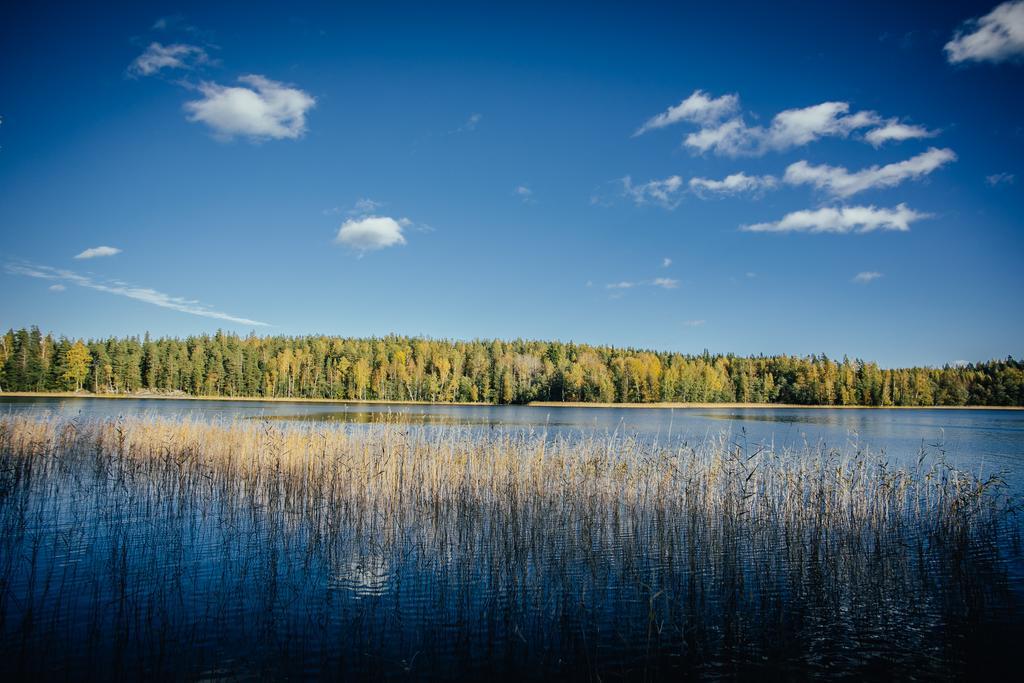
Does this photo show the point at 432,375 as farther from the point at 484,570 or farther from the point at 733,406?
the point at 484,570

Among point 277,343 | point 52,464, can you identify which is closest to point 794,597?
point 52,464

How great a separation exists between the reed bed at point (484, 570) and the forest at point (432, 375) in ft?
294

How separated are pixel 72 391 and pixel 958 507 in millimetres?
117527

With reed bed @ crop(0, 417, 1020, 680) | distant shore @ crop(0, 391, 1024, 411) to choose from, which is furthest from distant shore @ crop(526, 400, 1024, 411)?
reed bed @ crop(0, 417, 1020, 680)

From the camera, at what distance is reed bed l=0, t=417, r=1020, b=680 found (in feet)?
17.9

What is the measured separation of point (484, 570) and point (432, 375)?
314 ft

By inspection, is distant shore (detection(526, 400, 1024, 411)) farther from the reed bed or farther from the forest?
the reed bed

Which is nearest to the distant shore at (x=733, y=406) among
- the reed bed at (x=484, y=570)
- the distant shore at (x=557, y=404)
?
the distant shore at (x=557, y=404)

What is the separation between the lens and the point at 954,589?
7.54 metres

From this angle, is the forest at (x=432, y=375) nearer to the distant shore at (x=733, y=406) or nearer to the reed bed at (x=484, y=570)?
the distant shore at (x=733, y=406)

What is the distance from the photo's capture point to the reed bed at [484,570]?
17.9 ft

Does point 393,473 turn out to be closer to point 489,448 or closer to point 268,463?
point 489,448

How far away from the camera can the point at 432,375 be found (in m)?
102

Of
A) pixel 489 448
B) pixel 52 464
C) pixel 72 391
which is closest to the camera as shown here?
pixel 489 448
